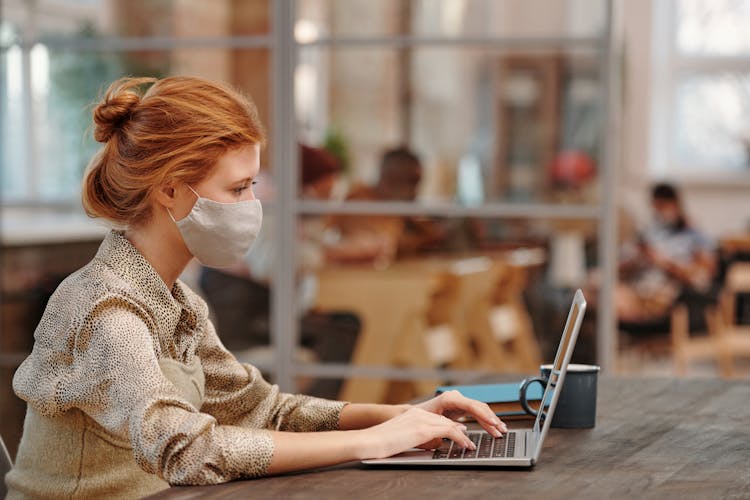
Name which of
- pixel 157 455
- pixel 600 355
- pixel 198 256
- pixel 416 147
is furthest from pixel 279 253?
pixel 157 455

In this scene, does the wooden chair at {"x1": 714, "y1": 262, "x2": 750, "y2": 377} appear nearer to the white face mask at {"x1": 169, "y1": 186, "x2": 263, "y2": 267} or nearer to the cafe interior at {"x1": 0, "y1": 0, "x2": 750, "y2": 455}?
the cafe interior at {"x1": 0, "y1": 0, "x2": 750, "y2": 455}

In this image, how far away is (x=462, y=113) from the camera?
4.05m

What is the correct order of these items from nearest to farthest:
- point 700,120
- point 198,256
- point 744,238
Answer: point 198,256
point 744,238
point 700,120

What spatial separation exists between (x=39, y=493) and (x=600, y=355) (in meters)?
2.66

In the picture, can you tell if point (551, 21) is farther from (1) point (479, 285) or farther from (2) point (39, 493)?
(2) point (39, 493)

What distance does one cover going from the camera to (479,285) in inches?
161

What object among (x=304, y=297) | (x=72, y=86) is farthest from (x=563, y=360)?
(x=72, y=86)

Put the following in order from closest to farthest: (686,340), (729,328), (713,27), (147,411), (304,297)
Answer: (147,411) < (304,297) < (686,340) < (729,328) < (713,27)

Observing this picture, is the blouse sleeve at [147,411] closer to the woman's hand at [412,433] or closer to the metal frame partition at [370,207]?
the woman's hand at [412,433]

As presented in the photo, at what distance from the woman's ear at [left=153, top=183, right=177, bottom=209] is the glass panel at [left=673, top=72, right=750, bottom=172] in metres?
8.07

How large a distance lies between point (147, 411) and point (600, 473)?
581 mm

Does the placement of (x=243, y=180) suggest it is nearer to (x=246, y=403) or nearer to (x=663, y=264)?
(x=246, y=403)

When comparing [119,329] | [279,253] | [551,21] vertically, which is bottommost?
[279,253]

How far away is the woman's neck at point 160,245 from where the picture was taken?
1621 millimetres
